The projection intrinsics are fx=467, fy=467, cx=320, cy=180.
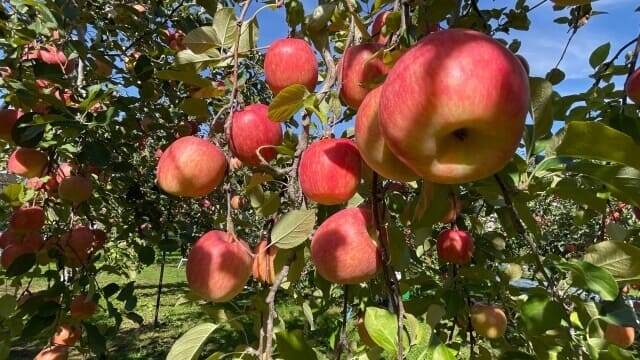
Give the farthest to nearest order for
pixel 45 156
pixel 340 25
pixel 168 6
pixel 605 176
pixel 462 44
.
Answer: pixel 168 6
pixel 45 156
pixel 340 25
pixel 605 176
pixel 462 44

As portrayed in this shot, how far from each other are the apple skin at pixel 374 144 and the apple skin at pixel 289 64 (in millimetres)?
389

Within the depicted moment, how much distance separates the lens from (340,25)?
107cm

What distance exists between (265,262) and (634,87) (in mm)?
1162

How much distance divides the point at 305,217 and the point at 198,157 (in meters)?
0.25

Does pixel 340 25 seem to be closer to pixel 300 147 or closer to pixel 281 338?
pixel 300 147

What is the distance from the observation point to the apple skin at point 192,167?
95 cm

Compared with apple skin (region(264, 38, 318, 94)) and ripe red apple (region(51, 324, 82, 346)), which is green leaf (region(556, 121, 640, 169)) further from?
ripe red apple (region(51, 324, 82, 346))

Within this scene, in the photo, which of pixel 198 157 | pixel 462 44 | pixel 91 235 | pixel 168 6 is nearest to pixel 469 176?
pixel 462 44

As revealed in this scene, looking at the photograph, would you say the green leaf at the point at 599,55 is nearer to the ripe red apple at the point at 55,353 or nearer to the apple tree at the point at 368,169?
the apple tree at the point at 368,169

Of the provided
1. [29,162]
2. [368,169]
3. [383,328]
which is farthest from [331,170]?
[29,162]

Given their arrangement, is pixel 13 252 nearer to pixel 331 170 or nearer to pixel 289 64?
pixel 289 64

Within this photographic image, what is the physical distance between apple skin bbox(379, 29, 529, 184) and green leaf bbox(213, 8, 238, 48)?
0.56m

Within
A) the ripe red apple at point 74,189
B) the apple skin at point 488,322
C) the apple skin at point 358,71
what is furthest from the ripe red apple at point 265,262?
the ripe red apple at point 74,189

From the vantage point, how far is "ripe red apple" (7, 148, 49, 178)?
202 cm
